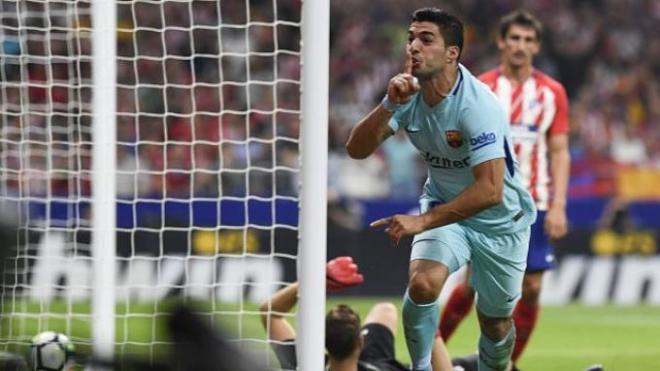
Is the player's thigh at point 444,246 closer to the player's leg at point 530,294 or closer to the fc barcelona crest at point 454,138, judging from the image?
the fc barcelona crest at point 454,138

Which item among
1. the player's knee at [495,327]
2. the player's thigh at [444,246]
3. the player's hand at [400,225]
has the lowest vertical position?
the player's knee at [495,327]

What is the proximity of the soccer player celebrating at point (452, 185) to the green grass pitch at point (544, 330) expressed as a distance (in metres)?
1.07

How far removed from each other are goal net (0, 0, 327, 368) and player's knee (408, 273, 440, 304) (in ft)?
6.05

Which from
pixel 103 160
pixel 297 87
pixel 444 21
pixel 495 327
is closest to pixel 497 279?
pixel 495 327

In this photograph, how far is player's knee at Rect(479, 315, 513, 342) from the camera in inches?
260

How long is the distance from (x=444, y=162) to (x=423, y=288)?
1.84ft

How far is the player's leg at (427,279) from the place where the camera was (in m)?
6.14

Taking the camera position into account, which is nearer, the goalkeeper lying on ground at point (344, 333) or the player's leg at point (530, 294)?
the goalkeeper lying on ground at point (344, 333)

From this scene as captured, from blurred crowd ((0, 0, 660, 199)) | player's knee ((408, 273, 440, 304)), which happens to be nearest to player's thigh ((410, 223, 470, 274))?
player's knee ((408, 273, 440, 304))

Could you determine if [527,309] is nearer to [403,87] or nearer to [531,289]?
[531,289]

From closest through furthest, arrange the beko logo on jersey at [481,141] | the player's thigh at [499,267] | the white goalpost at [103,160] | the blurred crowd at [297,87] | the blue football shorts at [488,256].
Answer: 1. the beko logo on jersey at [481,141]
2. the blue football shorts at [488,256]
3. the player's thigh at [499,267]
4. the white goalpost at [103,160]
5. the blurred crowd at [297,87]

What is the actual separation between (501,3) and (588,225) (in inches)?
275

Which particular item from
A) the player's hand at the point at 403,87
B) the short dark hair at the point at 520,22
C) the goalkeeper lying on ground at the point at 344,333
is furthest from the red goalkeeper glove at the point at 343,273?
the short dark hair at the point at 520,22

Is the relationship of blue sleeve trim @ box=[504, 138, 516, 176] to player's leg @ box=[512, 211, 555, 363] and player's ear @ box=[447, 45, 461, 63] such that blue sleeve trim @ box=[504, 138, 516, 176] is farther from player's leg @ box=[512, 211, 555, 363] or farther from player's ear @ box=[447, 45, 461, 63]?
player's leg @ box=[512, 211, 555, 363]
